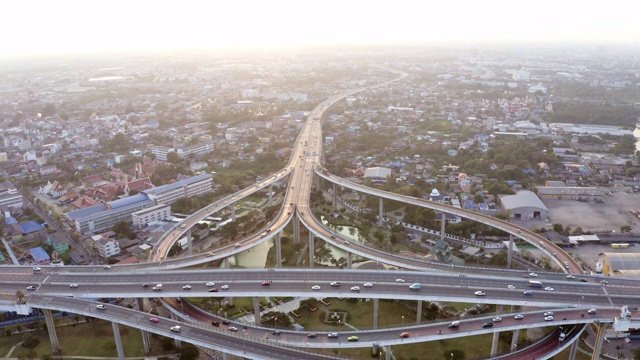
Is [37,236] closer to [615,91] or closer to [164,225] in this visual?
[164,225]

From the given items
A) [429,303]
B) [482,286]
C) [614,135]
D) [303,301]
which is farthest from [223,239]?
[614,135]

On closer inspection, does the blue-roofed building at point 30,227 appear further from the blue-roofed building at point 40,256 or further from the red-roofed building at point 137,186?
the red-roofed building at point 137,186

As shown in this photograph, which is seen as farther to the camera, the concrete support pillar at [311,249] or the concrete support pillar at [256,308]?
the concrete support pillar at [311,249]

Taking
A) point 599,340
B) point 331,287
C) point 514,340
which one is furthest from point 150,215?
point 599,340

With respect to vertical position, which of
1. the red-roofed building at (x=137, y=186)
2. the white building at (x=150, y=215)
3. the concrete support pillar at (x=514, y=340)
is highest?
the red-roofed building at (x=137, y=186)

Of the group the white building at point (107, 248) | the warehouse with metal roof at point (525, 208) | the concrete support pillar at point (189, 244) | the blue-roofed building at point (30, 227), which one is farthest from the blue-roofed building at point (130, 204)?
the warehouse with metal roof at point (525, 208)

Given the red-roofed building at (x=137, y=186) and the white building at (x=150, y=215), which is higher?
the red-roofed building at (x=137, y=186)

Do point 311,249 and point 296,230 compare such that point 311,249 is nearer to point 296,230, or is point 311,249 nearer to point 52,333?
point 296,230
